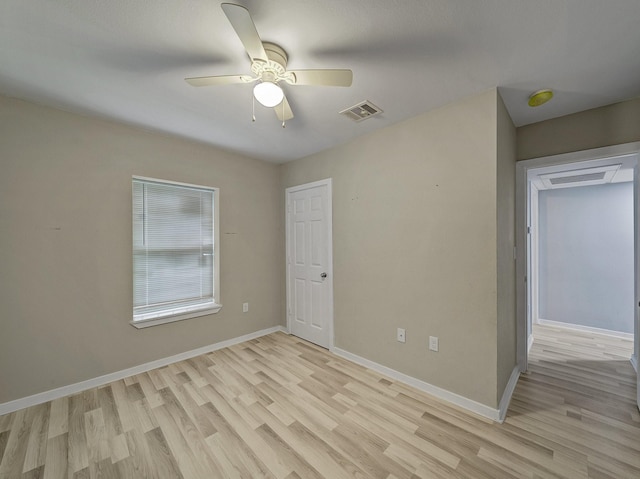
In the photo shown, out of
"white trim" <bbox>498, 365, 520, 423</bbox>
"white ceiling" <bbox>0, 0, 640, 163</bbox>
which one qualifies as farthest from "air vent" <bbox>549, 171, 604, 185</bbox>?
"white trim" <bbox>498, 365, 520, 423</bbox>

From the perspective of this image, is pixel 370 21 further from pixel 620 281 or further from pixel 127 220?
pixel 620 281

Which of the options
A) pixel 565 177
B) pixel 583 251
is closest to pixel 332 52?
pixel 565 177

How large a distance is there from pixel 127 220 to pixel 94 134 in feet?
2.77

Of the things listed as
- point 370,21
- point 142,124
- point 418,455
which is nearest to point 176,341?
point 142,124

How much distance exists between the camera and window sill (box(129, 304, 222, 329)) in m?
2.58

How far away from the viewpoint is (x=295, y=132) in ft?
8.74

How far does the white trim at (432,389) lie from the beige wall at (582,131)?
7.74 feet

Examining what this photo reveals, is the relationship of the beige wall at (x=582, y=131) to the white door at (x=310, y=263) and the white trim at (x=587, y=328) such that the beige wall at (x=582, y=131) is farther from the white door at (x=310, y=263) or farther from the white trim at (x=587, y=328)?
the white trim at (x=587, y=328)

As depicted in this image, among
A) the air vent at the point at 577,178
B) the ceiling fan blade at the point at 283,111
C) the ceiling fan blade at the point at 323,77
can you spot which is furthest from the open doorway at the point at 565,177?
the ceiling fan blade at the point at 283,111

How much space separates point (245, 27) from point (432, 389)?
9.35ft

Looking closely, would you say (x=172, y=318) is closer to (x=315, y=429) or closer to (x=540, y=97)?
(x=315, y=429)

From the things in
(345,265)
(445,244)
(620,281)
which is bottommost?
(620,281)

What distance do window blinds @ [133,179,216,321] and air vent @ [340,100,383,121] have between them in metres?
1.98

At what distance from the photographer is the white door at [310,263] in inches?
124
